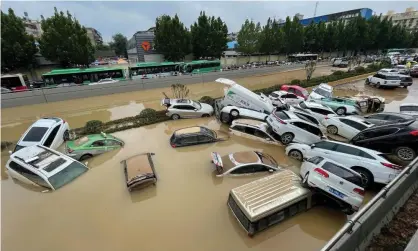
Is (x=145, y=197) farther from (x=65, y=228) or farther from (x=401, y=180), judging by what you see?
(x=401, y=180)

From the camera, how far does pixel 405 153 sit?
8016mm

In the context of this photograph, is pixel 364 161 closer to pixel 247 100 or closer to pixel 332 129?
pixel 332 129

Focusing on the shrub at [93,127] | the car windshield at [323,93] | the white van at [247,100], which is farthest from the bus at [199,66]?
the shrub at [93,127]

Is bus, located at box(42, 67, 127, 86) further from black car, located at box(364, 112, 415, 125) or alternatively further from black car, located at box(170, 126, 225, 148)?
black car, located at box(364, 112, 415, 125)

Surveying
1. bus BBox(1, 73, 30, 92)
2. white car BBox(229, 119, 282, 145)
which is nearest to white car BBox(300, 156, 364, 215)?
white car BBox(229, 119, 282, 145)

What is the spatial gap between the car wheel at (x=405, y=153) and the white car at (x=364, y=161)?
161cm

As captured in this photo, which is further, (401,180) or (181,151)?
(181,151)

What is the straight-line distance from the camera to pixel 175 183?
779 centimetres

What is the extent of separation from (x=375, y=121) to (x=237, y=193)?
957 cm

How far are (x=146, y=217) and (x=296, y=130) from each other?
793 centimetres

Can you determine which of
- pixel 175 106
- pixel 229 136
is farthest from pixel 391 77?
pixel 175 106

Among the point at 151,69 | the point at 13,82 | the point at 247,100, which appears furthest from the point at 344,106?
the point at 13,82

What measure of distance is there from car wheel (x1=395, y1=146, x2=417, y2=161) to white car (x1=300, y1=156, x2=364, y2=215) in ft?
13.6

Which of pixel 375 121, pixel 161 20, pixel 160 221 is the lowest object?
pixel 160 221
